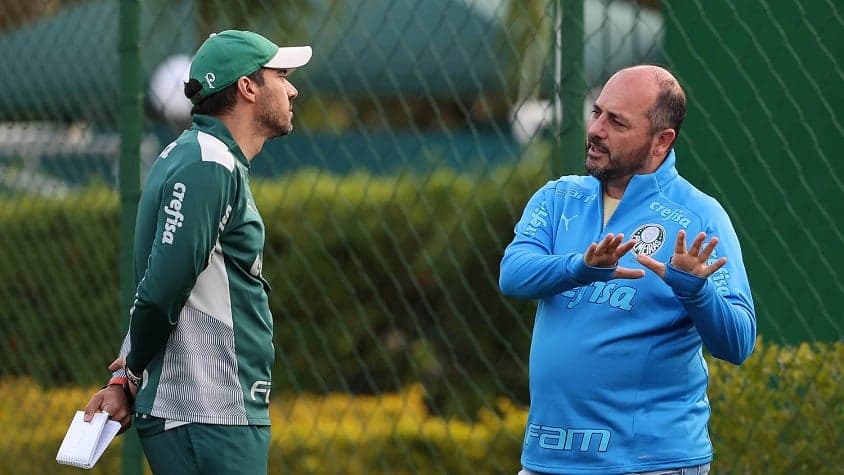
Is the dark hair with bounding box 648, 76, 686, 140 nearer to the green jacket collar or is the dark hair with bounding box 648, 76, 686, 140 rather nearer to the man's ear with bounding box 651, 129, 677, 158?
the man's ear with bounding box 651, 129, 677, 158

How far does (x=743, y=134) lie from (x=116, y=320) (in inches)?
116

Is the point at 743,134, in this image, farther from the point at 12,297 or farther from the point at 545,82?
the point at 12,297

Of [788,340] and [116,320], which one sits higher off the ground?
[788,340]

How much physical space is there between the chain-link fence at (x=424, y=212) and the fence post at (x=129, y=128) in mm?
12

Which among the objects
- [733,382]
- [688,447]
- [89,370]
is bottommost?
[89,370]

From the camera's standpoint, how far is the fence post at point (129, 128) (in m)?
4.70

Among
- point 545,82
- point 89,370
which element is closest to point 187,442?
point 545,82

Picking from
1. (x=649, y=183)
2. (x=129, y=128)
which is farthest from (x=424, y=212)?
(x=649, y=183)

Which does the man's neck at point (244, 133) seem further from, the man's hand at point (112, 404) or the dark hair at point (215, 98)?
the man's hand at point (112, 404)

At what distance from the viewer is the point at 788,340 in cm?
409

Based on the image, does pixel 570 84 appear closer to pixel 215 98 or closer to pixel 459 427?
pixel 215 98

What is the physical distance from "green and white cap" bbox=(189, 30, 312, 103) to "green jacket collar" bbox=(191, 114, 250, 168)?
0.06m

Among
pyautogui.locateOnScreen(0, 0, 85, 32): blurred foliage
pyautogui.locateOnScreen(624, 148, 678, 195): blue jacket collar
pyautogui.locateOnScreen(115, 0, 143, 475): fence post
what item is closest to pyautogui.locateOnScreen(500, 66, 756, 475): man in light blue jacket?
pyautogui.locateOnScreen(624, 148, 678, 195): blue jacket collar

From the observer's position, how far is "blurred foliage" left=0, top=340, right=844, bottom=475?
3900 mm
